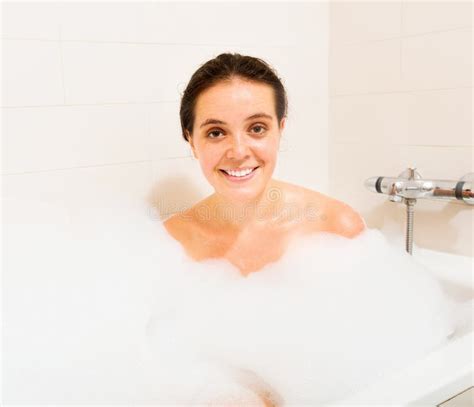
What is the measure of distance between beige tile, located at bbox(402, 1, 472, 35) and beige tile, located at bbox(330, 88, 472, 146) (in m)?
0.17

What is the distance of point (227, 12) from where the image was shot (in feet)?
5.08

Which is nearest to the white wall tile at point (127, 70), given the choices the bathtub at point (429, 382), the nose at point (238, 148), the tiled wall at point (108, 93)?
the tiled wall at point (108, 93)

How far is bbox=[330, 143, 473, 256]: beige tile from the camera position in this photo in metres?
1.48

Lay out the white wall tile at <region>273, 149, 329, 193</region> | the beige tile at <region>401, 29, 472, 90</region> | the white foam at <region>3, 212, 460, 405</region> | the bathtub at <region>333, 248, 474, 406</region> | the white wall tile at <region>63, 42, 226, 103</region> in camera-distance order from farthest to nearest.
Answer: the white wall tile at <region>273, 149, 329, 193</region> → the beige tile at <region>401, 29, 472, 90</region> → the white wall tile at <region>63, 42, 226, 103</region> → the white foam at <region>3, 212, 460, 405</region> → the bathtub at <region>333, 248, 474, 406</region>

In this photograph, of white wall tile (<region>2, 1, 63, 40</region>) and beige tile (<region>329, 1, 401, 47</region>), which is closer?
white wall tile (<region>2, 1, 63, 40</region>)

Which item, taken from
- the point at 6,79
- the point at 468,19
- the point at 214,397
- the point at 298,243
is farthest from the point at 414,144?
the point at 6,79

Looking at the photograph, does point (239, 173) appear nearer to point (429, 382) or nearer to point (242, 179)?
point (242, 179)

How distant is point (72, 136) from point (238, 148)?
0.42 metres

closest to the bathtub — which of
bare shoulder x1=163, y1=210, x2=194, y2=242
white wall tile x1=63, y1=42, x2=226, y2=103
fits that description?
bare shoulder x1=163, y1=210, x2=194, y2=242

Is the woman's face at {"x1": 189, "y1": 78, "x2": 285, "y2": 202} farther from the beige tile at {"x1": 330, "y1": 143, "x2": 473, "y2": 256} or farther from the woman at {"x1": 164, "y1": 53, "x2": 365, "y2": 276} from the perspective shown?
the beige tile at {"x1": 330, "y1": 143, "x2": 473, "y2": 256}

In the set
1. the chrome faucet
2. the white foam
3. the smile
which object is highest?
the smile

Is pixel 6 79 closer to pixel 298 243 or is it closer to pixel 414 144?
pixel 298 243

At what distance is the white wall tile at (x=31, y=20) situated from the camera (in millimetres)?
1201

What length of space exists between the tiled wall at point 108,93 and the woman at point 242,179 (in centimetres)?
14
